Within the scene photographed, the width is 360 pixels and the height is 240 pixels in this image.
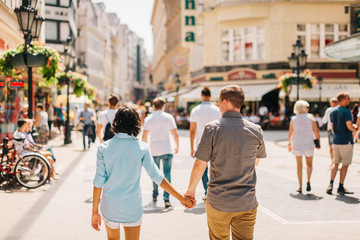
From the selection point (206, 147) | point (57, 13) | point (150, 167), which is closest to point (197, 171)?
point (206, 147)

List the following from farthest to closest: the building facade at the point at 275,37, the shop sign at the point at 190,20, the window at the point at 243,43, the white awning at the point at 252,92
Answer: the shop sign at the point at 190,20 < the window at the point at 243,43 < the building facade at the point at 275,37 < the white awning at the point at 252,92

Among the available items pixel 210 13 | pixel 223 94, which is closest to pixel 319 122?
pixel 210 13

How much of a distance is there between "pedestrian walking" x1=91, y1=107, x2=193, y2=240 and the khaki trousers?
61 centimetres

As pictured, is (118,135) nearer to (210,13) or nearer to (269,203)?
(269,203)

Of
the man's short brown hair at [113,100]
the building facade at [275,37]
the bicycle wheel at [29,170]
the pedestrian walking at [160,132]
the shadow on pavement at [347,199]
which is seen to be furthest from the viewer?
the building facade at [275,37]

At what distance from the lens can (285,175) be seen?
427 inches

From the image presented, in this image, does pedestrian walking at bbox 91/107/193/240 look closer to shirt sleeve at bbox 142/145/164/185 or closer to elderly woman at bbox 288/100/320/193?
shirt sleeve at bbox 142/145/164/185

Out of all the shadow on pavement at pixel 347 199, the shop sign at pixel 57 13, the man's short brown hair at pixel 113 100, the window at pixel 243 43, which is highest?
the shop sign at pixel 57 13

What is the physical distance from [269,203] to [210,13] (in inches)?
1241

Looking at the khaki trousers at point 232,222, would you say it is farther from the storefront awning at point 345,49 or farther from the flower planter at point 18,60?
the storefront awning at point 345,49

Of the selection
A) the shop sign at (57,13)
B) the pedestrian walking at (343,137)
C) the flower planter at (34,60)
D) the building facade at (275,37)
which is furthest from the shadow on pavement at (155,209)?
the shop sign at (57,13)

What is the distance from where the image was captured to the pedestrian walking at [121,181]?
3.67 meters

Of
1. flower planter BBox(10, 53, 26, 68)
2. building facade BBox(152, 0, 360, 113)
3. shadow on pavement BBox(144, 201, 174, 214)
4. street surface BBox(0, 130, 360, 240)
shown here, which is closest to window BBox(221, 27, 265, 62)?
building facade BBox(152, 0, 360, 113)

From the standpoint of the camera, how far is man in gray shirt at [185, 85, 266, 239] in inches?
143
